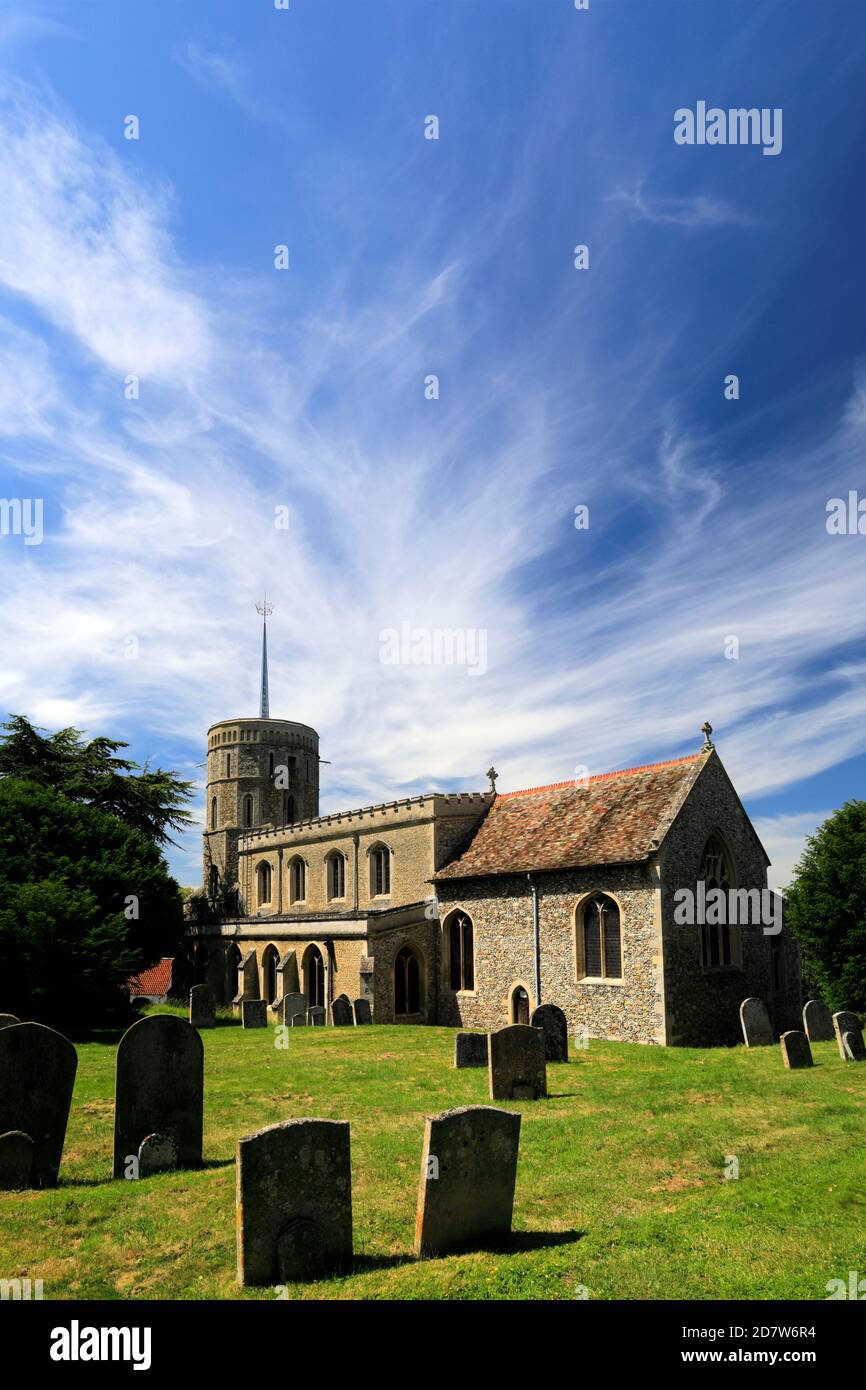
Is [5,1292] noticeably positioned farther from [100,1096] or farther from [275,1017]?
[275,1017]

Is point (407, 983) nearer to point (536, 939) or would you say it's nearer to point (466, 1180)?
point (536, 939)

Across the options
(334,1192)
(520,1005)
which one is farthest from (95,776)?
(334,1192)

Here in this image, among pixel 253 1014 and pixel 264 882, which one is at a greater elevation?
pixel 264 882

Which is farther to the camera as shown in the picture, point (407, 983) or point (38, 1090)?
point (407, 983)

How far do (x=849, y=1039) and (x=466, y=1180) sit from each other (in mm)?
A: 13119

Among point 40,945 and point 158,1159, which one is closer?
point 158,1159

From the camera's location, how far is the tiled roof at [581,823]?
886 inches

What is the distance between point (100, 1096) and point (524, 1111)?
7060 mm

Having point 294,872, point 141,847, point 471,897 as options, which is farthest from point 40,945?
point 294,872

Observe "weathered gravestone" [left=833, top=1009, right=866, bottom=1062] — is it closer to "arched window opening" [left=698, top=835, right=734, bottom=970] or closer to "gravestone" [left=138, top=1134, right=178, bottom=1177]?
"arched window opening" [left=698, top=835, right=734, bottom=970]

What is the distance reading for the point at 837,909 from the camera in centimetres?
3062

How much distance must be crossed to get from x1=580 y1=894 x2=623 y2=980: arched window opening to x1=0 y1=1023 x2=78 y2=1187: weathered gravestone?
604 inches

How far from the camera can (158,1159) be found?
9.27 metres

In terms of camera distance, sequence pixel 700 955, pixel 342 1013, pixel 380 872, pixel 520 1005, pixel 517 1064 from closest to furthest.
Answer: pixel 517 1064 → pixel 700 955 → pixel 520 1005 → pixel 342 1013 → pixel 380 872
